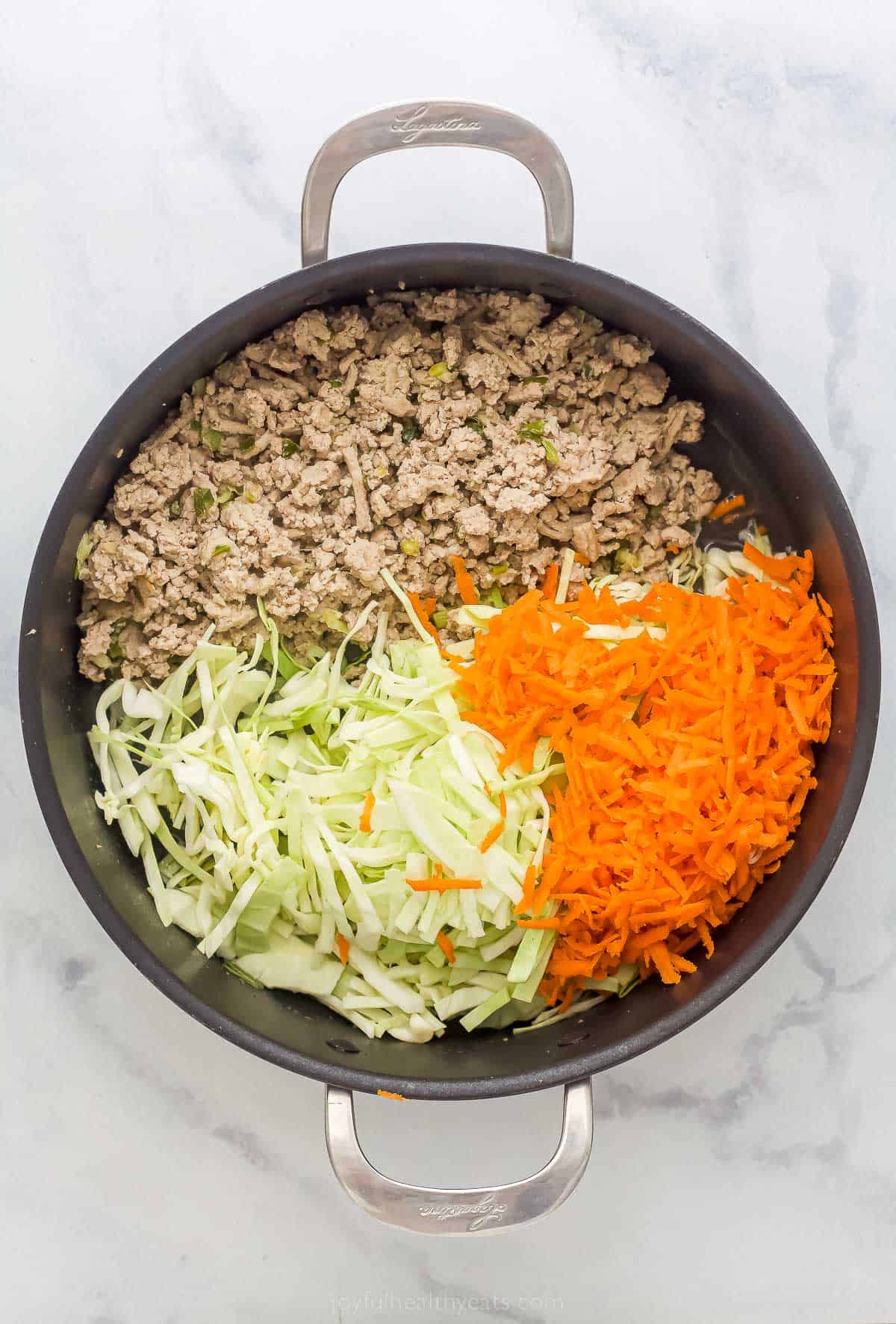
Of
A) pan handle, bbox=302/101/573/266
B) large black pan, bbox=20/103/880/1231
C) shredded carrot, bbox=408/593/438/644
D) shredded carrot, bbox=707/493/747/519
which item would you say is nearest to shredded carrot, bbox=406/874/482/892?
large black pan, bbox=20/103/880/1231

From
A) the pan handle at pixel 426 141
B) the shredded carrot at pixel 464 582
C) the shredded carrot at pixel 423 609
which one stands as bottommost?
the shredded carrot at pixel 423 609

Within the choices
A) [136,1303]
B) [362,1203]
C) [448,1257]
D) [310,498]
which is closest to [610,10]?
[310,498]

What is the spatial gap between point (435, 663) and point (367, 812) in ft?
0.72

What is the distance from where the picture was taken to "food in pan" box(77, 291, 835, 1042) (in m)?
1.28

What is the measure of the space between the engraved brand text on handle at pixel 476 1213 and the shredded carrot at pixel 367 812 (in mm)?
455

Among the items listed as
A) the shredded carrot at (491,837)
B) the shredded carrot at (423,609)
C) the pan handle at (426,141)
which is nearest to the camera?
the pan handle at (426,141)

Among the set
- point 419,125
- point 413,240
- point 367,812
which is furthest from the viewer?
point 413,240

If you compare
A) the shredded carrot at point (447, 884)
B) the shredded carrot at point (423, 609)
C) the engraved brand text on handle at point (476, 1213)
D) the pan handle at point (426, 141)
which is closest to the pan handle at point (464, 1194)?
the engraved brand text on handle at point (476, 1213)

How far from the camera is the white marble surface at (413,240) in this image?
146cm

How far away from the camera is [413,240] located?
1.47 metres

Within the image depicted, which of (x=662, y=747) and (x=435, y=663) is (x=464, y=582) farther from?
(x=662, y=747)

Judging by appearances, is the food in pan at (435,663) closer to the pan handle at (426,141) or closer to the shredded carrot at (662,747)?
the shredded carrot at (662,747)

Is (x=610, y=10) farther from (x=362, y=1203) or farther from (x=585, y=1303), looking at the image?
(x=585, y=1303)

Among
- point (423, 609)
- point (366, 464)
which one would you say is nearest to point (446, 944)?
point (423, 609)
